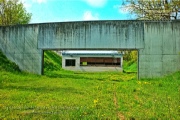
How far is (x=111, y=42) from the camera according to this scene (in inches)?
649

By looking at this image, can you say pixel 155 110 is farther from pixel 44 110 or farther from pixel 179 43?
pixel 179 43

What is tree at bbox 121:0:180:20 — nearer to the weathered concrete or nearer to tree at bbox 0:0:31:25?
the weathered concrete

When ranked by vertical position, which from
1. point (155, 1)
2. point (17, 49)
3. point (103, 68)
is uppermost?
point (155, 1)

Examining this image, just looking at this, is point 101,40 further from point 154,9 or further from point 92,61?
point 92,61

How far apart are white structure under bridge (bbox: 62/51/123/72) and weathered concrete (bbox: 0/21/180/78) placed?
53.4 feet

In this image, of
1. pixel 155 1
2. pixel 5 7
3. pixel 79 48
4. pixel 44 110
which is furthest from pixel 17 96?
pixel 5 7

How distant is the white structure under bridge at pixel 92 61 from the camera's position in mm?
33906

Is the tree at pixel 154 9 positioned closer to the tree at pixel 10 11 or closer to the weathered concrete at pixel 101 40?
the weathered concrete at pixel 101 40

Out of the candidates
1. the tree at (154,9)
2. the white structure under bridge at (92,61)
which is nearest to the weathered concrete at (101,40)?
the tree at (154,9)

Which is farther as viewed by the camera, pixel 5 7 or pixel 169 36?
pixel 5 7

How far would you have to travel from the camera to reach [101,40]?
16.6m

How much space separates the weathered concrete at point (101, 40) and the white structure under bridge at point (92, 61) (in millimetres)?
16288

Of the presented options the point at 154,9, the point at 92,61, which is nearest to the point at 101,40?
the point at 154,9

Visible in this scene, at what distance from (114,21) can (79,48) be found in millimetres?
3015
